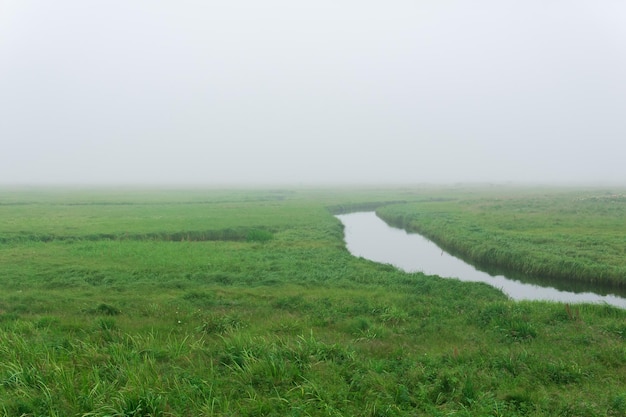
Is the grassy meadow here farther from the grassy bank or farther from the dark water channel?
the dark water channel

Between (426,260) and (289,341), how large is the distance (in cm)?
1958

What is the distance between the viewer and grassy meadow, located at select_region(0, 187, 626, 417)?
6.26 metres

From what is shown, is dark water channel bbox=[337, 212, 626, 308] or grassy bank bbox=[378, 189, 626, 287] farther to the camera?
grassy bank bbox=[378, 189, 626, 287]

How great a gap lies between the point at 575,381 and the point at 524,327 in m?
2.75

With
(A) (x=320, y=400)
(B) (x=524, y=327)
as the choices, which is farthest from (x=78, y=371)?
(B) (x=524, y=327)

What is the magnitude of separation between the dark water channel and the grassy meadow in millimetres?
2063

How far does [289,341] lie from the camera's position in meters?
8.70

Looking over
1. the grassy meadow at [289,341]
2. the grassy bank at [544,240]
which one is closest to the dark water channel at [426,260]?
the grassy bank at [544,240]

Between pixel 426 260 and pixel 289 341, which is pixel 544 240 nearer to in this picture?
pixel 426 260

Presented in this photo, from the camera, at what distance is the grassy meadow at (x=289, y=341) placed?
246 inches

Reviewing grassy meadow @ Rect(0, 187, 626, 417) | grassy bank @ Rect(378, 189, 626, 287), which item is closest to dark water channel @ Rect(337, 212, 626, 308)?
grassy bank @ Rect(378, 189, 626, 287)

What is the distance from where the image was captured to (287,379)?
6.99 m

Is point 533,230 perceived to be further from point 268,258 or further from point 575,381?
point 575,381

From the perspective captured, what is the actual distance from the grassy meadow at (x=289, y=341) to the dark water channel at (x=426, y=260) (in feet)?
6.77
